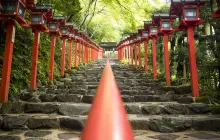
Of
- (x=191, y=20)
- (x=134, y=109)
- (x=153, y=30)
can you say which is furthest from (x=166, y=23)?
(x=134, y=109)

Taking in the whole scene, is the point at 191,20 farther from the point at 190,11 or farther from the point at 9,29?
the point at 9,29

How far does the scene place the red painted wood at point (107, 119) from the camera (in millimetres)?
546

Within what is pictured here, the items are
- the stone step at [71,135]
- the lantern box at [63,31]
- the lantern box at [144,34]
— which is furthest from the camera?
the lantern box at [144,34]

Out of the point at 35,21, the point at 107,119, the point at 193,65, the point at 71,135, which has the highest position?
the point at 35,21

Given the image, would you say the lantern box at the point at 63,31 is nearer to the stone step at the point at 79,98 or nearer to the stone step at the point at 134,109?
the stone step at the point at 79,98

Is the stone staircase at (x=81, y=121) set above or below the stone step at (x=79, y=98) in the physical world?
below

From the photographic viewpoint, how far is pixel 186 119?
11.1ft

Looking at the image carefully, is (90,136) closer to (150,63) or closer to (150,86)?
(150,86)

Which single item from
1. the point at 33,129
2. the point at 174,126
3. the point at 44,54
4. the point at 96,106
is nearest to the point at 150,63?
the point at 44,54

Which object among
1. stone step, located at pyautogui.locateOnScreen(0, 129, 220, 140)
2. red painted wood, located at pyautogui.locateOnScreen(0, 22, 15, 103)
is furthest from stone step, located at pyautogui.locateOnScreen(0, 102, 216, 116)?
stone step, located at pyautogui.locateOnScreen(0, 129, 220, 140)

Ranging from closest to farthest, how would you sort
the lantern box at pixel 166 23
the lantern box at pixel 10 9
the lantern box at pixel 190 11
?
the lantern box at pixel 10 9 → the lantern box at pixel 190 11 → the lantern box at pixel 166 23

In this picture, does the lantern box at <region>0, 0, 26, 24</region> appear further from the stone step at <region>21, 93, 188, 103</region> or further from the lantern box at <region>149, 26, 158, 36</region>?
the lantern box at <region>149, 26, 158, 36</region>

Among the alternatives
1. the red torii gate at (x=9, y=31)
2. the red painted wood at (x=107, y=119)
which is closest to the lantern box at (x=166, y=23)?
the red torii gate at (x=9, y=31)

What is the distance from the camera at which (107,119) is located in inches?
22.9
